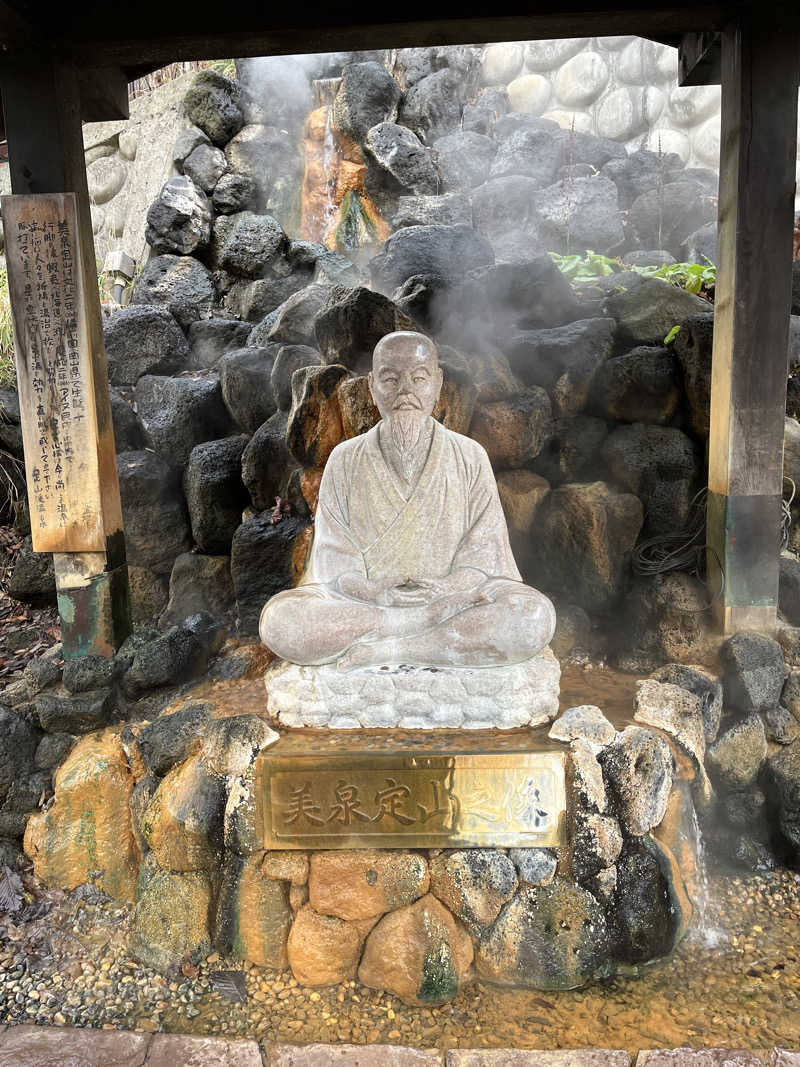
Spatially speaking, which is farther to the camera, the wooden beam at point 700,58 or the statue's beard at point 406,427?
the wooden beam at point 700,58

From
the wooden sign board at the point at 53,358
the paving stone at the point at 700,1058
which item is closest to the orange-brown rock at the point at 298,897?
the paving stone at the point at 700,1058

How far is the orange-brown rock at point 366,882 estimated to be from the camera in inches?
142

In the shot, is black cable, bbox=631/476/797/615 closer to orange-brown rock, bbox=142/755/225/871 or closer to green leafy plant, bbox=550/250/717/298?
green leafy plant, bbox=550/250/717/298

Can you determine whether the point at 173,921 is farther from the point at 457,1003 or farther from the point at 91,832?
the point at 457,1003

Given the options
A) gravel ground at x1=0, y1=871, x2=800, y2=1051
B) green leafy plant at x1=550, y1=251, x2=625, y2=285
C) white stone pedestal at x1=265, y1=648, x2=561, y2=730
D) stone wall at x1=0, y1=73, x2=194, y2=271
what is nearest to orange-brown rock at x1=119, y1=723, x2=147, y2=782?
gravel ground at x1=0, y1=871, x2=800, y2=1051

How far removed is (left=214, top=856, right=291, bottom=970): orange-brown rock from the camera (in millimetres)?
3717

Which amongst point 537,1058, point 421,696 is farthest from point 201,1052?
point 421,696

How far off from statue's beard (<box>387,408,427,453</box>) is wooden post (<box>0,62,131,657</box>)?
2053 mm

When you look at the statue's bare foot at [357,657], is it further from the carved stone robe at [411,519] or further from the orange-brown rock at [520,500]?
the orange-brown rock at [520,500]

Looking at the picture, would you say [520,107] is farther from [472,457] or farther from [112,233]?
[472,457]

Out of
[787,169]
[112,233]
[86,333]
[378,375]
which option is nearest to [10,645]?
[86,333]

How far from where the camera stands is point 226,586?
21.4ft

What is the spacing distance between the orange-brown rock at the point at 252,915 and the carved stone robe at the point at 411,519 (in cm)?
151

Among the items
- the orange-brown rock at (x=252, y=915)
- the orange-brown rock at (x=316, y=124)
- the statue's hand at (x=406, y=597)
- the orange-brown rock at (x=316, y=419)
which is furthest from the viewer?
the orange-brown rock at (x=316, y=124)
